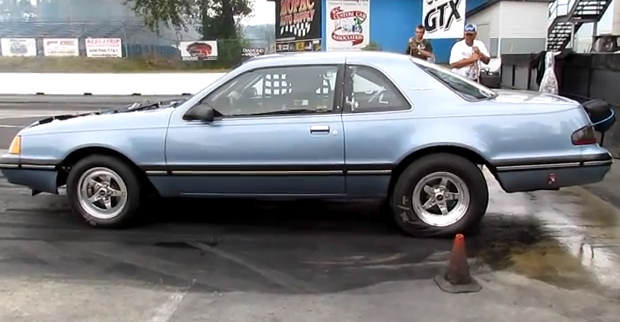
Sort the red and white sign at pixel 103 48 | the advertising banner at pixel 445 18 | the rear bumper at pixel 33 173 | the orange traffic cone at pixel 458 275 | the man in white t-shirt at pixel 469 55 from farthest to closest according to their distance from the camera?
the red and white sign at pixel 103 48 → the advertising banner at pixel 445 18 → the man in white t-shirt at pixel 469 55 → the rear bumper at pixel 33 173 → the orange traffic cone at pixel 458 275

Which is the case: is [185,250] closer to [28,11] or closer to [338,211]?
[338,211]

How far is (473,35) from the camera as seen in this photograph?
Answer: 8727mm

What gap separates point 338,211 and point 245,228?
103 centimetres

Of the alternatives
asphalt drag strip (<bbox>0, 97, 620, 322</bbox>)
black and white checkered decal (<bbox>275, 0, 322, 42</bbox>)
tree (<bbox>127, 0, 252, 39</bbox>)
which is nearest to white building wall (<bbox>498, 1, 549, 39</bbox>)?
black and white checkered decal (<bbox>275, 0, 322, 42</bbox>)

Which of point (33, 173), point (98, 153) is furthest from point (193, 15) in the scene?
point (98, 153)

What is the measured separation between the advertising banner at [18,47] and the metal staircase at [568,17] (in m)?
21.5

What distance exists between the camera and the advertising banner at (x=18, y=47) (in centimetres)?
2616

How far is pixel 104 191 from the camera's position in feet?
18.0

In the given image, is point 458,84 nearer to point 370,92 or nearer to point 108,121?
point 370,92

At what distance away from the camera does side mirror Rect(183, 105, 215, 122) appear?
515cm

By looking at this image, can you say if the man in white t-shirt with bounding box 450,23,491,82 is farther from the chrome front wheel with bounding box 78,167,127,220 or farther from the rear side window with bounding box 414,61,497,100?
the chrome front wheel with bounding box 78,167,127,220

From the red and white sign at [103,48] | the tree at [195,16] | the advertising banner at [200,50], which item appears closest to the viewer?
the advertising banner at [200,50]

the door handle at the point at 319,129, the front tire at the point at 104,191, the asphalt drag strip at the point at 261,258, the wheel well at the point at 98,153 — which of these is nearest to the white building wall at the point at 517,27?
the asphalt drag strip at the point at 261,258

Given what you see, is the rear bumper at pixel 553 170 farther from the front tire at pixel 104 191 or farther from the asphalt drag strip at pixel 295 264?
the front tire at pixel 104 191
